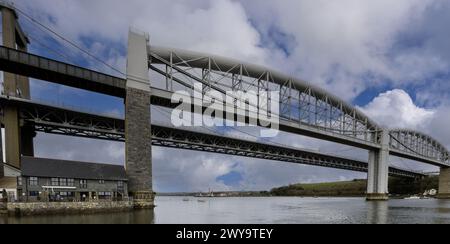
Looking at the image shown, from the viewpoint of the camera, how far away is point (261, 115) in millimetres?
68938

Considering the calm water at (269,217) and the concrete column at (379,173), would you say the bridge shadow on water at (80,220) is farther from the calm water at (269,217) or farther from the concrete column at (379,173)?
the concrete column at (379,173)

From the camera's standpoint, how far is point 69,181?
39.5 meters

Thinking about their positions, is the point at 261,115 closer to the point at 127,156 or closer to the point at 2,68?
the point at 127,156

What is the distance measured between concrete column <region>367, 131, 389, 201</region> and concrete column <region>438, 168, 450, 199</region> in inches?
1613

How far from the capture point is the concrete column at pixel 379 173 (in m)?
86.4

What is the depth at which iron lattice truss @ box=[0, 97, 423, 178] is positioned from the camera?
200 ft

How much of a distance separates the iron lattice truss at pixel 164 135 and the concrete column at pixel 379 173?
14.4 metres

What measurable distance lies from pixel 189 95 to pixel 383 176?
57445 millimetres

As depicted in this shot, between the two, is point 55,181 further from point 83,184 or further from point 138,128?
point 138,128

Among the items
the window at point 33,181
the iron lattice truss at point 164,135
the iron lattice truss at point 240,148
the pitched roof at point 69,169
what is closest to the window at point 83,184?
the pitched roof at point 69,169

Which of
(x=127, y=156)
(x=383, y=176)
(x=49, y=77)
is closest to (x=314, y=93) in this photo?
(x=383, y=176)

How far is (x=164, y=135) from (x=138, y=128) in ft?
116

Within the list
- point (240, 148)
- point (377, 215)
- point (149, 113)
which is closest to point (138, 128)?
point (149, 113)

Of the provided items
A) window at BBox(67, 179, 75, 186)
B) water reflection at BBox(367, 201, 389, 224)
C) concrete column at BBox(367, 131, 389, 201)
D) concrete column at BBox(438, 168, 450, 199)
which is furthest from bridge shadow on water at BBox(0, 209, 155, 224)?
concrete column at BBox(438, 168, 450, 199)
